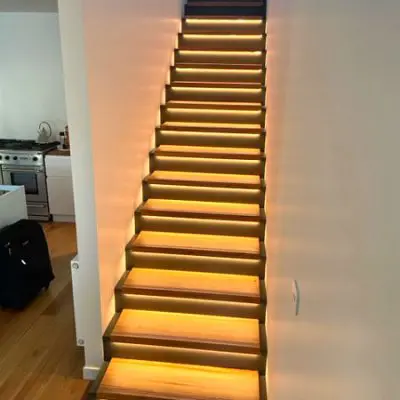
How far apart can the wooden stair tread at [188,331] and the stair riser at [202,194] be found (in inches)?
40.1

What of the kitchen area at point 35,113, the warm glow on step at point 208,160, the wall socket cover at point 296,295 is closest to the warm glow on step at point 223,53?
the warm glow on step at point 208,160

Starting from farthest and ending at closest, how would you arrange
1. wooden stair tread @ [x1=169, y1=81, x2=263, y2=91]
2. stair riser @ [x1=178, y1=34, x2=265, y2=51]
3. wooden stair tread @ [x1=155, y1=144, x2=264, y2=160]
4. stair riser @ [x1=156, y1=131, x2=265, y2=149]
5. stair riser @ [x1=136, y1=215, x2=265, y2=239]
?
stair riser @ [x1=178, y1=34, x2=265, y2=51] → wooden stair tread @ [x1=169, y1=81, x2=263, y2=91] → stair riser @ [x1=156, y1=131, x2=265, y2=149] → wooden stair tread @ [x1=155, y1=144, x2=264, y2=160] → stair riser @ [x1=136, y1=215, x2=265, y2=239]

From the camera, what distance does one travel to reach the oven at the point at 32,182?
5.46 m

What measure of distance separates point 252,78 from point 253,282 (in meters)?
2.20

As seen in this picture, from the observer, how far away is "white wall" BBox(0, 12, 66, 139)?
5.54 m

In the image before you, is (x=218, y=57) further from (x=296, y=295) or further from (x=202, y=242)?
(x=296, y=295)

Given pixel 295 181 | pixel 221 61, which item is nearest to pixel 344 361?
pixel 295 181

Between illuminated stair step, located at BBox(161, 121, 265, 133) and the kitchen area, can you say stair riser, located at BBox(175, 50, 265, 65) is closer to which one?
illuminated stair step, located at BBox(161, 121, 265, 133)

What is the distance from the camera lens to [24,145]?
562 cm

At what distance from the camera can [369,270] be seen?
78 centimetres

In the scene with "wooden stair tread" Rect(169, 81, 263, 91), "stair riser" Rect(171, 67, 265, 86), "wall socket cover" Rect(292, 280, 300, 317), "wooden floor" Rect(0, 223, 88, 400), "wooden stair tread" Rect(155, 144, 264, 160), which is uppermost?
"stair riser" Rect(171, 67, 265, 86)

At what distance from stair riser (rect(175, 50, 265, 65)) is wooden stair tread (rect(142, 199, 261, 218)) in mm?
1742

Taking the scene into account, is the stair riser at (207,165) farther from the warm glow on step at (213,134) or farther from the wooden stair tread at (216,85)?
the wooden stair tread at (216,85)

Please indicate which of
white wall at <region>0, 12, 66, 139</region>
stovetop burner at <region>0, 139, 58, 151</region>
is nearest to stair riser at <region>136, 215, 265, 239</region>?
stovetop burner at <region>0, 139, 58, 151</region>
